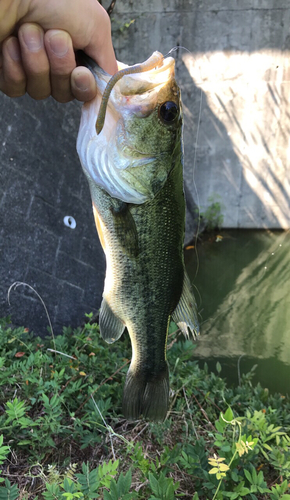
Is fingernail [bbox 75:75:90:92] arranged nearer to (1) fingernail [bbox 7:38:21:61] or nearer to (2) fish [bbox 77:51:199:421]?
(2) fish [bbox 77:51:199:421]

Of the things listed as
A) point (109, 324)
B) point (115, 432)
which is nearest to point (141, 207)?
point (109, 324)

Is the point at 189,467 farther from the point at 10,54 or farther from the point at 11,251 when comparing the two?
the point at 11,251

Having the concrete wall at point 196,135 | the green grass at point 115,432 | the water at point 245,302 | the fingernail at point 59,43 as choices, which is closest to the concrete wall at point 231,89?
the concrete wall at point 196,135

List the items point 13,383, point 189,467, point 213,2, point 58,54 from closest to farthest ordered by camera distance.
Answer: point 58,54
point 189,467
point 13,383
point 213,2

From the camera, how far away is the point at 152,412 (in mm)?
1498

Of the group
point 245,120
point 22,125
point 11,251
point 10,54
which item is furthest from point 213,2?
point 10,54

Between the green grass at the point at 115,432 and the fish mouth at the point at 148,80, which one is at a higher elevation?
the fish mouth at the point at 148,80

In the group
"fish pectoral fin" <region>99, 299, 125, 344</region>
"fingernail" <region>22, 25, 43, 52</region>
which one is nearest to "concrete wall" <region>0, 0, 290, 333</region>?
"fish pectoral fin" <region>99, 299, 125, 344</region>

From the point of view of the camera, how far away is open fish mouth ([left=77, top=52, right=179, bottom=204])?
1139mm

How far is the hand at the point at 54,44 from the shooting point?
1.13m

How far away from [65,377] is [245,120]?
20.2 ft

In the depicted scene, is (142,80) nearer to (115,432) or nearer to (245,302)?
(115,432)

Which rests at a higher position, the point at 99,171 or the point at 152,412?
the point at 99,171

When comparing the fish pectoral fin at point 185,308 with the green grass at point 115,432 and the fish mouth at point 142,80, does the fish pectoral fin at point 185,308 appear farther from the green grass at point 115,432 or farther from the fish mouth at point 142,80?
the fish mouth at point 142,80
